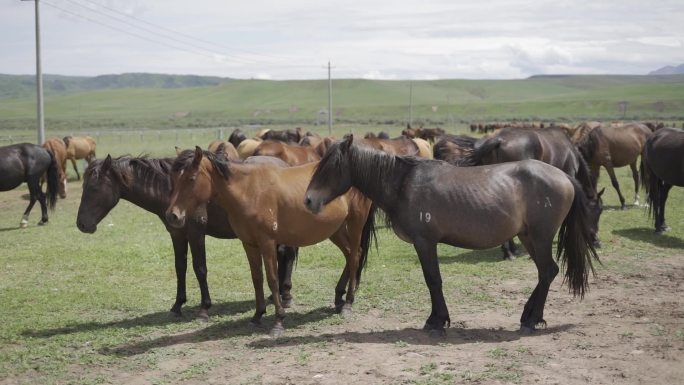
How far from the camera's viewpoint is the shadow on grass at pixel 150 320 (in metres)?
8.15

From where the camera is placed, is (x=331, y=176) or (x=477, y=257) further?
(x=477, y=257)

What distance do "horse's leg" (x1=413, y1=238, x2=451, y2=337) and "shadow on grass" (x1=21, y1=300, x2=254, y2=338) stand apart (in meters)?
2.72

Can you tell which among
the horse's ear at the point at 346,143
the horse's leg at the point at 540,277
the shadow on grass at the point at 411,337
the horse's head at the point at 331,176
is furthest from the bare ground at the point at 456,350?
the horse's ear at the point at 346,143

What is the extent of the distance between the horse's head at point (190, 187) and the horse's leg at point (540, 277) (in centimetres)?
343

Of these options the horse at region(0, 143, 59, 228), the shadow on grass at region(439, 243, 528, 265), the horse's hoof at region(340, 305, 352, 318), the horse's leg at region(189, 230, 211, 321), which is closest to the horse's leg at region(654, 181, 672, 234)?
the shadow on grass at region(439, 243, 528, 265)

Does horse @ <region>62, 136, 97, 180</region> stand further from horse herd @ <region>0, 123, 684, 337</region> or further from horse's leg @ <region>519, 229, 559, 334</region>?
horse's leg @ <region>519, 229, 559, 334</region>

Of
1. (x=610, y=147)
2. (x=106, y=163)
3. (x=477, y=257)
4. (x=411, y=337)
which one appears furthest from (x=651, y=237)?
(x=106, y=163)

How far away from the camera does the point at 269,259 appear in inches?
299

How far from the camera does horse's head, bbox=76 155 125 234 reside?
27.9 ft

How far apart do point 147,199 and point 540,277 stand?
4.62m

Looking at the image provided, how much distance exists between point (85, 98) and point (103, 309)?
194 metres

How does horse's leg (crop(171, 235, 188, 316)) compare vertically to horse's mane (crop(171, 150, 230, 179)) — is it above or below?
below

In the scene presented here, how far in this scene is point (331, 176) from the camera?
7.42 meters

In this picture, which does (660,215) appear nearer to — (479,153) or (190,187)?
(479,153)
